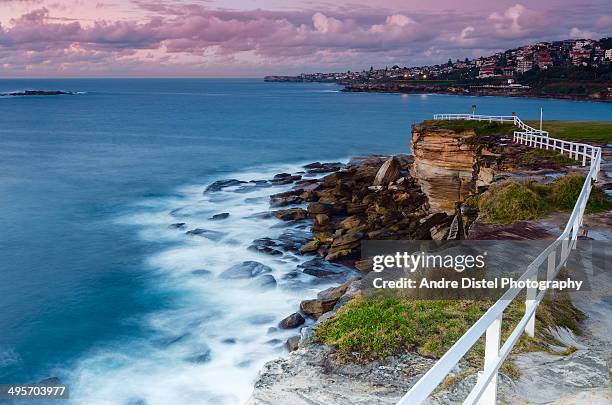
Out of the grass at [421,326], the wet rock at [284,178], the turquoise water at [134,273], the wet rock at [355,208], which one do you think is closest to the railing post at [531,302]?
the grass at [421,326]

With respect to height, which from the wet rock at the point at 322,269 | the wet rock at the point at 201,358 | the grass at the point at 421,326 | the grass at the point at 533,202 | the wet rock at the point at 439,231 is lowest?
the wet rock at the point at 201,358

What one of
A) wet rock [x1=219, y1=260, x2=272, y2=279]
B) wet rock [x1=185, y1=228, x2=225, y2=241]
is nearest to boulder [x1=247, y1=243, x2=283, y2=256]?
wet rock [x1=219, y1=260, x2=272, y2=279]

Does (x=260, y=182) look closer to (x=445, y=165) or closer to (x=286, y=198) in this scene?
(x=286, y=198)

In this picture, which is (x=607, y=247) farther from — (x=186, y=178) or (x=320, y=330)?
(x=186, y=178)

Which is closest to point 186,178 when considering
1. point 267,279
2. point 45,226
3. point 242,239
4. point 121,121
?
point 45,226

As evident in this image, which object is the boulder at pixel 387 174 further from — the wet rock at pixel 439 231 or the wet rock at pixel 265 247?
the wet rock at pixel 439 231

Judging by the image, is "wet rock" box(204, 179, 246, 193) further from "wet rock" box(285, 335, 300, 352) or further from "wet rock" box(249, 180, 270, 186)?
"wet rock" box(285, 335, 300, 352)

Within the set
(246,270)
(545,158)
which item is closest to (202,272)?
(246,270)
